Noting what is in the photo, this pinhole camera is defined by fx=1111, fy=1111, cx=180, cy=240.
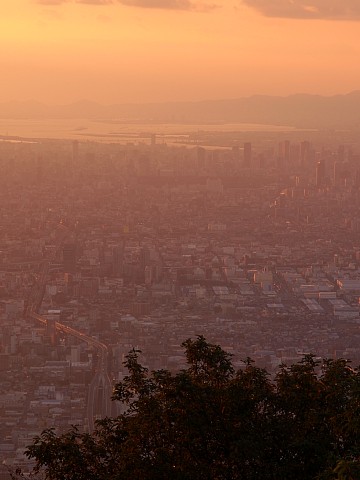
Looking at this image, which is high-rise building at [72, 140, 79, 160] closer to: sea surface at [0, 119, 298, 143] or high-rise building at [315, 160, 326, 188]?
sea surface at [0, 119, 298, 143]

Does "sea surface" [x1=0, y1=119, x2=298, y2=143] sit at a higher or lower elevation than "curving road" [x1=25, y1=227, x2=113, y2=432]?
higher

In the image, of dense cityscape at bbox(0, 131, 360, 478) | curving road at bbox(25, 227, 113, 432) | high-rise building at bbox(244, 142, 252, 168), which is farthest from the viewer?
high-rise building at bbox(244, 142, 252, 168)

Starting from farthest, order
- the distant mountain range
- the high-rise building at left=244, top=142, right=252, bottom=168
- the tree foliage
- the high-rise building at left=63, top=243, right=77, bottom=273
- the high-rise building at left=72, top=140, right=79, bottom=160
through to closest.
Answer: the distant mountain range < the high-rise building at left=72, top=140, right=79, bottom=160 < the high-rise building at left=244, top=142, right=252, bottom=168 < the high-rise building at left=63, top=243, right=77, bottom=273 < the tree foliage

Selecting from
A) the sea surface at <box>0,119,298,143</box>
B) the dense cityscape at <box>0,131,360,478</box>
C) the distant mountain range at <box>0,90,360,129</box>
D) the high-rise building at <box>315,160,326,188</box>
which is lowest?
the dense cityscape at <box>0,131,360,478</box>

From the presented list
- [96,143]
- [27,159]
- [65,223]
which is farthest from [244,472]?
[96,143]

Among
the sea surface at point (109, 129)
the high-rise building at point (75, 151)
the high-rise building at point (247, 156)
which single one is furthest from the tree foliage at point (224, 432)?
the sea surface at point (109, 129)

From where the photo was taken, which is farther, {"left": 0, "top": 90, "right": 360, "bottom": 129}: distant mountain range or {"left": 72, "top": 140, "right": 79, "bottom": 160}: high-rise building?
{"left": 0, "top": 90, "right": 360, "bottom": 129}: distant mountain range

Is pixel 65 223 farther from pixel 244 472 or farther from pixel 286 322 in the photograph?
pixel 244 472

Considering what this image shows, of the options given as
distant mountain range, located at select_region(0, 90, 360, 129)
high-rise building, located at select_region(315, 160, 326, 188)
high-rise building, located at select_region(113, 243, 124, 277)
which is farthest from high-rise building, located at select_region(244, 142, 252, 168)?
distant mountain range, located at select_region(0, 90, 360, 129)
